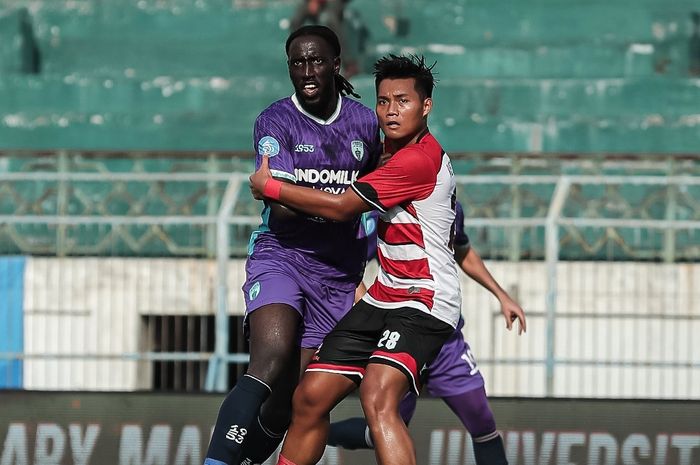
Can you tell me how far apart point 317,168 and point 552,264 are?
3.74 metres

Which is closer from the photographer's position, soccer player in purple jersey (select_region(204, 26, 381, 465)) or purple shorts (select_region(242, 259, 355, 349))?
soccer player in purple jersey (select_region(204, 26, 381, 465))

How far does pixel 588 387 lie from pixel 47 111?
6314 millimetres

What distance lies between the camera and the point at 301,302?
5637mm

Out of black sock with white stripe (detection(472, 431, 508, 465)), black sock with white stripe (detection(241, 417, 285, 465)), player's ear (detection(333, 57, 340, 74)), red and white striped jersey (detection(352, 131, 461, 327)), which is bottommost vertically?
black sock with white stripe (detection(472, 431, 508, 465))

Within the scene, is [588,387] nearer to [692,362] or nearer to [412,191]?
[692,362]

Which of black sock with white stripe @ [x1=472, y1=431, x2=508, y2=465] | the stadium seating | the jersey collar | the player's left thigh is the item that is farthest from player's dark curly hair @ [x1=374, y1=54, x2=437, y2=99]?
the stadium seating

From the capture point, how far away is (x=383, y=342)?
5.30 meters

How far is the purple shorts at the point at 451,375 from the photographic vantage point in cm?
665

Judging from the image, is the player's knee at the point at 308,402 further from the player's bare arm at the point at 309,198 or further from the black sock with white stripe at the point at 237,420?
the player's bare arm at the point at 309,198

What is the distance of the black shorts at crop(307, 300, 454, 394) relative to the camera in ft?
17.3

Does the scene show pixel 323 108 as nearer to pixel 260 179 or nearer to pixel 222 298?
pixel 260 179

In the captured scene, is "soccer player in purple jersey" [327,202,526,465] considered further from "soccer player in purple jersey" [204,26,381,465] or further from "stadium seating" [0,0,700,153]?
"stadium seating" [0,0,700,153]

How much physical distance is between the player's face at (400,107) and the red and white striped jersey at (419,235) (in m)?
0.09

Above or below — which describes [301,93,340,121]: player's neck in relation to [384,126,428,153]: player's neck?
above
